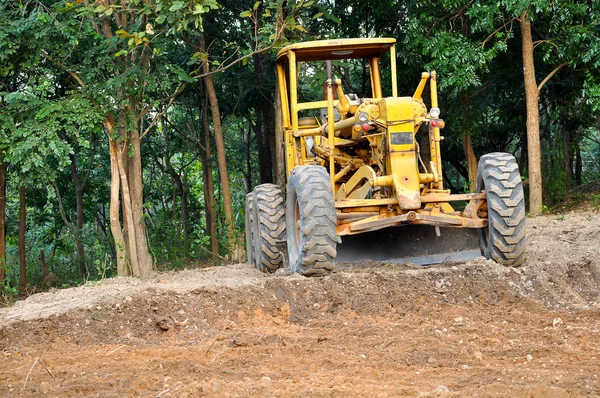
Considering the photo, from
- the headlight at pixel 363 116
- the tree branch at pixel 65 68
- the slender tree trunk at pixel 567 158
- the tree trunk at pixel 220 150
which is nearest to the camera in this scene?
the headlight at pixel 363 116

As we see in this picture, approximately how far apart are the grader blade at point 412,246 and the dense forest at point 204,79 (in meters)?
3.78

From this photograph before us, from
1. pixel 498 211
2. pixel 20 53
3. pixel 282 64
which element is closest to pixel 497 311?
pixel 498 211

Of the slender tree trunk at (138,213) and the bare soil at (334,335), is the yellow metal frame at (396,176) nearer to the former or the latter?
the bare soil at (334,335)

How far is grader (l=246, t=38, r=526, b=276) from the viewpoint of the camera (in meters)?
8.66

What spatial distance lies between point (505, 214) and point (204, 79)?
10229 millimetres

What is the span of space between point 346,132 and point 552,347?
4518 millimetres

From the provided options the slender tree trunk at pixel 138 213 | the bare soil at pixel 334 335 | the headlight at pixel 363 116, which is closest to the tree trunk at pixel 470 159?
the slender tree trunk at pixel 138 213

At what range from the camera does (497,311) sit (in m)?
7.89

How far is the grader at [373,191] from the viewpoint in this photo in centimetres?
866

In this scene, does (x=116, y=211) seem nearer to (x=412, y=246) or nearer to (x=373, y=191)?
(x=412, y=246)

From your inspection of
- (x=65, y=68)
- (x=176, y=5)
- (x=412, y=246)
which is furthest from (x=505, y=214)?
(x=65, y=68)

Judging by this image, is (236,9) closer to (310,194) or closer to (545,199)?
(545,199)

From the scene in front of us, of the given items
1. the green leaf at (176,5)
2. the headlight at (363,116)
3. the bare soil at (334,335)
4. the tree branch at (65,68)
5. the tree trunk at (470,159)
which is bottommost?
the bare soil at (334,335)

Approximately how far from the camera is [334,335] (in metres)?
6.99
